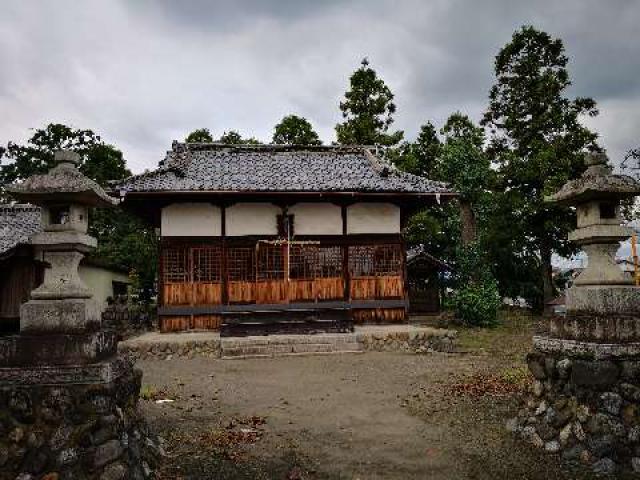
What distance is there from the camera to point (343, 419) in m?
7.29

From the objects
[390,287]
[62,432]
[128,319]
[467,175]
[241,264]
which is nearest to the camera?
[62,432]

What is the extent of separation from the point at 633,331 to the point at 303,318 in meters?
11.0

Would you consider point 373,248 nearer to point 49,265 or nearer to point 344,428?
point 344,428

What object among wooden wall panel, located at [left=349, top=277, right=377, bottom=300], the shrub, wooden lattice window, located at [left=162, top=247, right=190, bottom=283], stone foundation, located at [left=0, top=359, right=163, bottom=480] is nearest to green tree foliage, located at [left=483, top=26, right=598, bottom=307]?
the shrub

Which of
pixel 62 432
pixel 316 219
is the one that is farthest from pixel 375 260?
pixel 62 432

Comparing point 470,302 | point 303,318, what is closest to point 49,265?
point 303,318

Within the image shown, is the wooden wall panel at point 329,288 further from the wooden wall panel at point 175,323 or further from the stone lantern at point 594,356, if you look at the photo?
the stone lantern at point 594,356

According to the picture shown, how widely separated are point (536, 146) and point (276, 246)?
1521cm

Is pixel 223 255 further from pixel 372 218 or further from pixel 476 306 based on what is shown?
pixel 476 306

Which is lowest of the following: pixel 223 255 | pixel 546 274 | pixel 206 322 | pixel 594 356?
pixel 206 322

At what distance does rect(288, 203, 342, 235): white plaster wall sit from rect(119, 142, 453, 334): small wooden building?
37 mm

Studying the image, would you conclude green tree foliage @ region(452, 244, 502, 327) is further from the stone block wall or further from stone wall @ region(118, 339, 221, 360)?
the stone block wall

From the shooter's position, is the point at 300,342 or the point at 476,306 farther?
the point at 476,306

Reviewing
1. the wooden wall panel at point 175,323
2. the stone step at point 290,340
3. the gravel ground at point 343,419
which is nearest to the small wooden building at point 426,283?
the stone step at point 290,340
